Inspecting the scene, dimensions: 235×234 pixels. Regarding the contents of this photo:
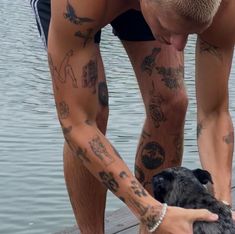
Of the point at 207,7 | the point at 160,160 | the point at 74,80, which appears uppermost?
the point at 207,7

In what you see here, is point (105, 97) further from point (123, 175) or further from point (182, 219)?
point (182, 219)

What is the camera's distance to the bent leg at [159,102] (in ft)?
14.4

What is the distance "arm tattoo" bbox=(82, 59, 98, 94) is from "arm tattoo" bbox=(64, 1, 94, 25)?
9.3 inches

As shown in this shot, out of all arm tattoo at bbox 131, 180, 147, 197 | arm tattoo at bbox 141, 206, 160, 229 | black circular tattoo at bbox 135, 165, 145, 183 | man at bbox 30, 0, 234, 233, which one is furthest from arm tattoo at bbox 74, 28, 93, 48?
black circular tattoo at bbox 135, 165, 145, 183

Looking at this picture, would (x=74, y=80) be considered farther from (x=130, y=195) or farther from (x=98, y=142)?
(x=130, y=195)

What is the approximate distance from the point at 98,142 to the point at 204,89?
0.68 m

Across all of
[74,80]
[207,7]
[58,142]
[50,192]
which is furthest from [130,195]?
[58,142]

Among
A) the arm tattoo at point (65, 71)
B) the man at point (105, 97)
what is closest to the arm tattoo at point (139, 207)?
the man at point (105, 97)

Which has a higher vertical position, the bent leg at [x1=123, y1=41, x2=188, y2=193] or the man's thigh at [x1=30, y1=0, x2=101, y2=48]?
the man's thigh at [x1=30, y1=0, x2=101, y2=48]

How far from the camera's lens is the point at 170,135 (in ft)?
14.9

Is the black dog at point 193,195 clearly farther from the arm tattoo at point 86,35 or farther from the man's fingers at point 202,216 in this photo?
the arm tattoo at point 86,35

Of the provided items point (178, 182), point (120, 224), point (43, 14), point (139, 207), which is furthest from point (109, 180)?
point (120, 224)

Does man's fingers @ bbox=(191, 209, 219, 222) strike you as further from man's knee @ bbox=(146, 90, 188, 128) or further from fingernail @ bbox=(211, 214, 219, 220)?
man's knee @ bbox=(146, 90, 188, 128)

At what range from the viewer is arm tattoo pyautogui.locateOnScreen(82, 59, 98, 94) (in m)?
3.89
